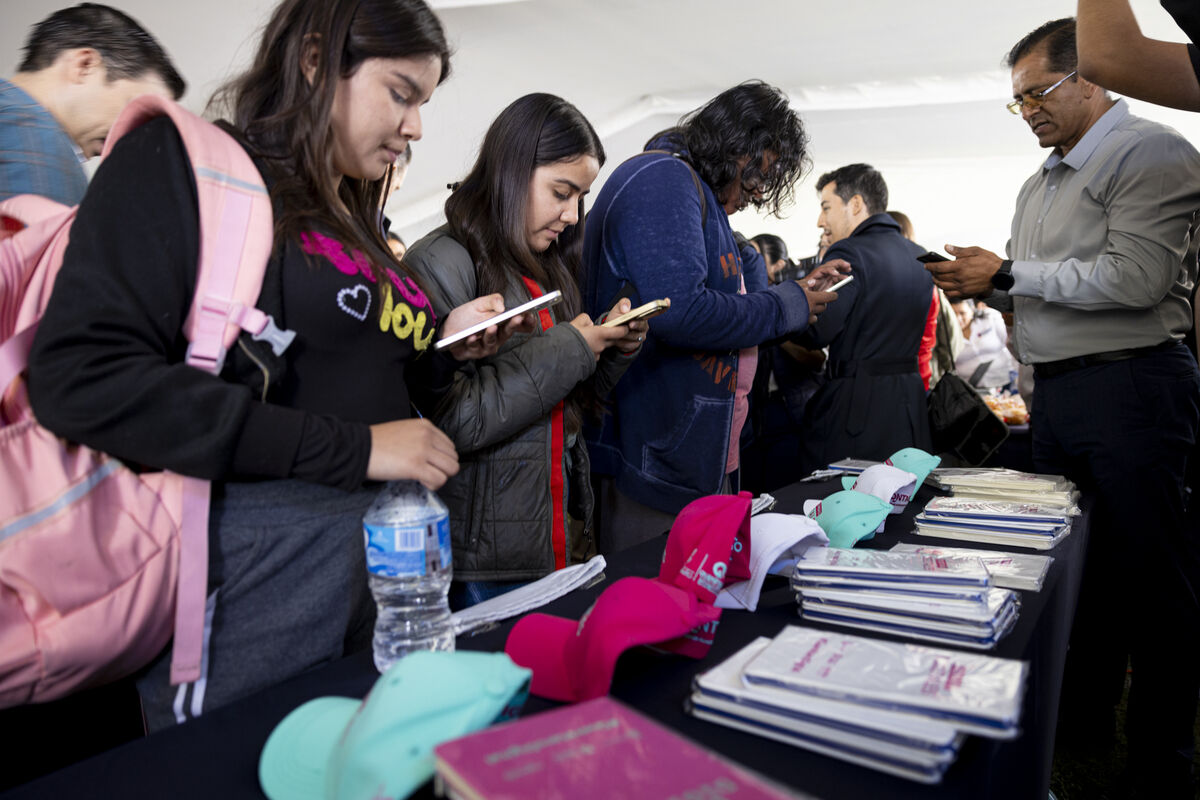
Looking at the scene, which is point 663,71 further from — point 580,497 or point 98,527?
point 98,527

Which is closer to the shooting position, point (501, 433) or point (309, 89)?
point (309, 89)

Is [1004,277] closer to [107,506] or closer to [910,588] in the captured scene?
[910,588]

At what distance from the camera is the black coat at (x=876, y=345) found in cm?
266

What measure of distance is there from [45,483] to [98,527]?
6 cm

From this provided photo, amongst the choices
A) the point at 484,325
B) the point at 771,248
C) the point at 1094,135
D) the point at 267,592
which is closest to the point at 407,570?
the point at 267,592

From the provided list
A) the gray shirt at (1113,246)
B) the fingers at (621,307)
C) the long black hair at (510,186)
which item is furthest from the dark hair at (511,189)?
the gray shirt at (1113,246)

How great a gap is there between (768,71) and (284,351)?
22.4ft

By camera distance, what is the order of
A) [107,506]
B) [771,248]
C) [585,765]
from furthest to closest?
1. [771,248]
2. [107,506]
3. [585,765]

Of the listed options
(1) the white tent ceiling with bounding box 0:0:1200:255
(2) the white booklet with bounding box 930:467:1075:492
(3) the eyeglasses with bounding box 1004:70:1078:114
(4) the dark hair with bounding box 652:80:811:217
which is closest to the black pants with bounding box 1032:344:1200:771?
(2) the white booklet with bounding box 930:467:1075:492

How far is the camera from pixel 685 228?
69.6 inches

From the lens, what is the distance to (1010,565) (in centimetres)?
114

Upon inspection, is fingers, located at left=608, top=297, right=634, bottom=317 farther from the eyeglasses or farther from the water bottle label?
the eyeglasses

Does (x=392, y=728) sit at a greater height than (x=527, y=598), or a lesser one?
greater

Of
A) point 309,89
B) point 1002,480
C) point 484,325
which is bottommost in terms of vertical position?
point 1002,480
